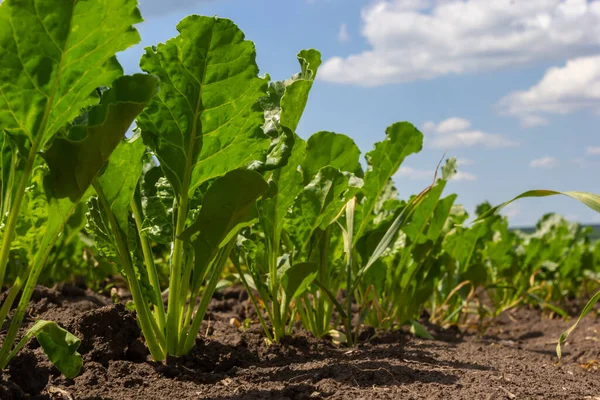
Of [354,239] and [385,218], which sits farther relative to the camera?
[385,218]

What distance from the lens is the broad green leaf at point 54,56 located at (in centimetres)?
141

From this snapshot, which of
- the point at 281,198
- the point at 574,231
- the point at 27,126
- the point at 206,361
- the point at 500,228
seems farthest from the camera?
the point at 574,231

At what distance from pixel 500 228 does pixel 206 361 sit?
2.91 metres

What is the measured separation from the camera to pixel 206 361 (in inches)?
78.4

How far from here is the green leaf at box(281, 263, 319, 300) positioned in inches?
82.0

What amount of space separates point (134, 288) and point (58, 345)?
33 cm

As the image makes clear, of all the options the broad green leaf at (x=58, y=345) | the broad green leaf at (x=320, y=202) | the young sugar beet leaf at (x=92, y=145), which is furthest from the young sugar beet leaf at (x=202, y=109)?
the broad green leaf at (x=320, y=202)

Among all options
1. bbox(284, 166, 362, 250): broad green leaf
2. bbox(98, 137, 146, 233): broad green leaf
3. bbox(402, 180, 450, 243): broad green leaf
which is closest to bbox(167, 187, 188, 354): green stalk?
bbox(98, 137, 146, 233): broad green leaf

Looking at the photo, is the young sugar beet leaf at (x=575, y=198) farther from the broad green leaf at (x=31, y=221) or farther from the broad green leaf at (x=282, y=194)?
the broad green leaf at (x=31, y=221)

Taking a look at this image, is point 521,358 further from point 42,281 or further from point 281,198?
point 42,281

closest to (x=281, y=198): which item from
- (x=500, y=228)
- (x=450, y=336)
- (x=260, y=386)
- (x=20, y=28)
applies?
(x=260, y=386)

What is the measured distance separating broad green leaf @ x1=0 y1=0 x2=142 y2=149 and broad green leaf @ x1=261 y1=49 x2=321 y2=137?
0.59 metres

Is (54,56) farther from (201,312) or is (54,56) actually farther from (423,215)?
(423,215)

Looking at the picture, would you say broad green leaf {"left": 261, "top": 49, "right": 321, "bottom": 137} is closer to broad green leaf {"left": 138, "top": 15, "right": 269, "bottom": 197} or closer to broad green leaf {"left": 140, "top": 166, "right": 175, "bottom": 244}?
broad green leaf {"left": 138, "top": 15, "right": 269, "bottom": 197}
